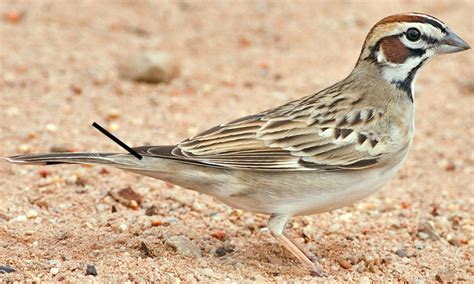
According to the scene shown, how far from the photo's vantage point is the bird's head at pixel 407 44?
19.8 ft

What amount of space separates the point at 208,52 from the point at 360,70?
16.2 feet

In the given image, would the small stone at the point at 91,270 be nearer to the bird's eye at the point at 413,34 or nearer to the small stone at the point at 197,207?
the small stone at the point at 197,207

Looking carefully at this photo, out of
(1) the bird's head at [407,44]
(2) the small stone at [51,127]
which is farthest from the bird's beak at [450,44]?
(2) the small stone at [51,127]

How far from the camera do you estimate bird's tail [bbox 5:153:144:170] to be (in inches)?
217

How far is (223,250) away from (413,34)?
6.23ft

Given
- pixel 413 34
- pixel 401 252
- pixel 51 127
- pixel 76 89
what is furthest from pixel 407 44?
pixel 76 89

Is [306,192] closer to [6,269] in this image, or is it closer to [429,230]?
[429,230]

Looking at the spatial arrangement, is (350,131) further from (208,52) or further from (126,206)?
(208,52)

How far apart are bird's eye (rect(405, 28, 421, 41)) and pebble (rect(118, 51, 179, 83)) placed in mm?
4281

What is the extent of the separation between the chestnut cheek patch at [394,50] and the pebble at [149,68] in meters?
4.13

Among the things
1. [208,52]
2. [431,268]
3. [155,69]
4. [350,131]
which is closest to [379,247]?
[431,268]

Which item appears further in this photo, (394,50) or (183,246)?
(394,50)

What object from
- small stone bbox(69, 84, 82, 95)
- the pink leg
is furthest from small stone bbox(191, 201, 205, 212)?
small stone bbox(69, 84, 82, 95)

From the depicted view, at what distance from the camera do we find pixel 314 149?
5863 millimetres
